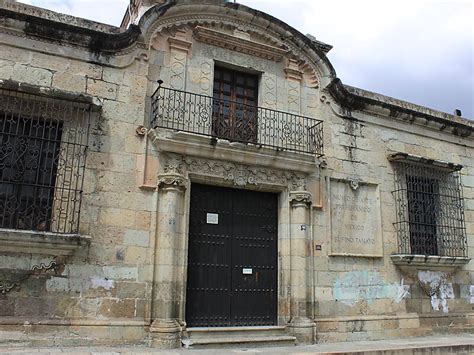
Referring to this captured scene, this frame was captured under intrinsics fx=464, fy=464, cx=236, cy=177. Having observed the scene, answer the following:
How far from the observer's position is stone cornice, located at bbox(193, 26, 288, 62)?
8.34m

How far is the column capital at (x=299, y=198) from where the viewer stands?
327 inches

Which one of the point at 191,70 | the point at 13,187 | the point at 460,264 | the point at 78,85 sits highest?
the point at 191,70

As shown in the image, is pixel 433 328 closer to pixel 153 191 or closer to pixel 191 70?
pixel 153 191

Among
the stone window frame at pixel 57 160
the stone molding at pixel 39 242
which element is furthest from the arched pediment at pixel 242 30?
the stone molding at pixel 39 242

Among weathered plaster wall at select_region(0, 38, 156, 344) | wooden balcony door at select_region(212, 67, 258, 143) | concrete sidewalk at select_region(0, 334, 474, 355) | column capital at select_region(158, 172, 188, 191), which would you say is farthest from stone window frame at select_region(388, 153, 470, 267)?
weathered plaster wall at select_region(0, 38, 156, 344)

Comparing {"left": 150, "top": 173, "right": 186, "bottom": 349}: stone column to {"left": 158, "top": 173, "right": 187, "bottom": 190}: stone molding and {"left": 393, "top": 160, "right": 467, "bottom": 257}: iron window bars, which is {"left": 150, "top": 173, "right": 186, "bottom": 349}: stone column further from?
{"left": 393, "top": 160, "right": 467, "bottom": 257}: iron window bars

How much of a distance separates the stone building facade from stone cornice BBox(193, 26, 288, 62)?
0.03 metres

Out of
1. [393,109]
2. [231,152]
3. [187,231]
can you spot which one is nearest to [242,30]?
[231,152]

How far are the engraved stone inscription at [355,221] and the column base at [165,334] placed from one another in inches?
128

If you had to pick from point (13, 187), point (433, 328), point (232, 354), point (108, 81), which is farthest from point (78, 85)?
point (433, 328)

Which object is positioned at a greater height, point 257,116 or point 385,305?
point 257,116

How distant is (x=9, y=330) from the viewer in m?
6.09

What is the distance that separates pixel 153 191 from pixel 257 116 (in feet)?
8.18

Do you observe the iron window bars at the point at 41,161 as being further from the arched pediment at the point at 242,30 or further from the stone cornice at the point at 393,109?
the stone cornice at the point at 393,109
